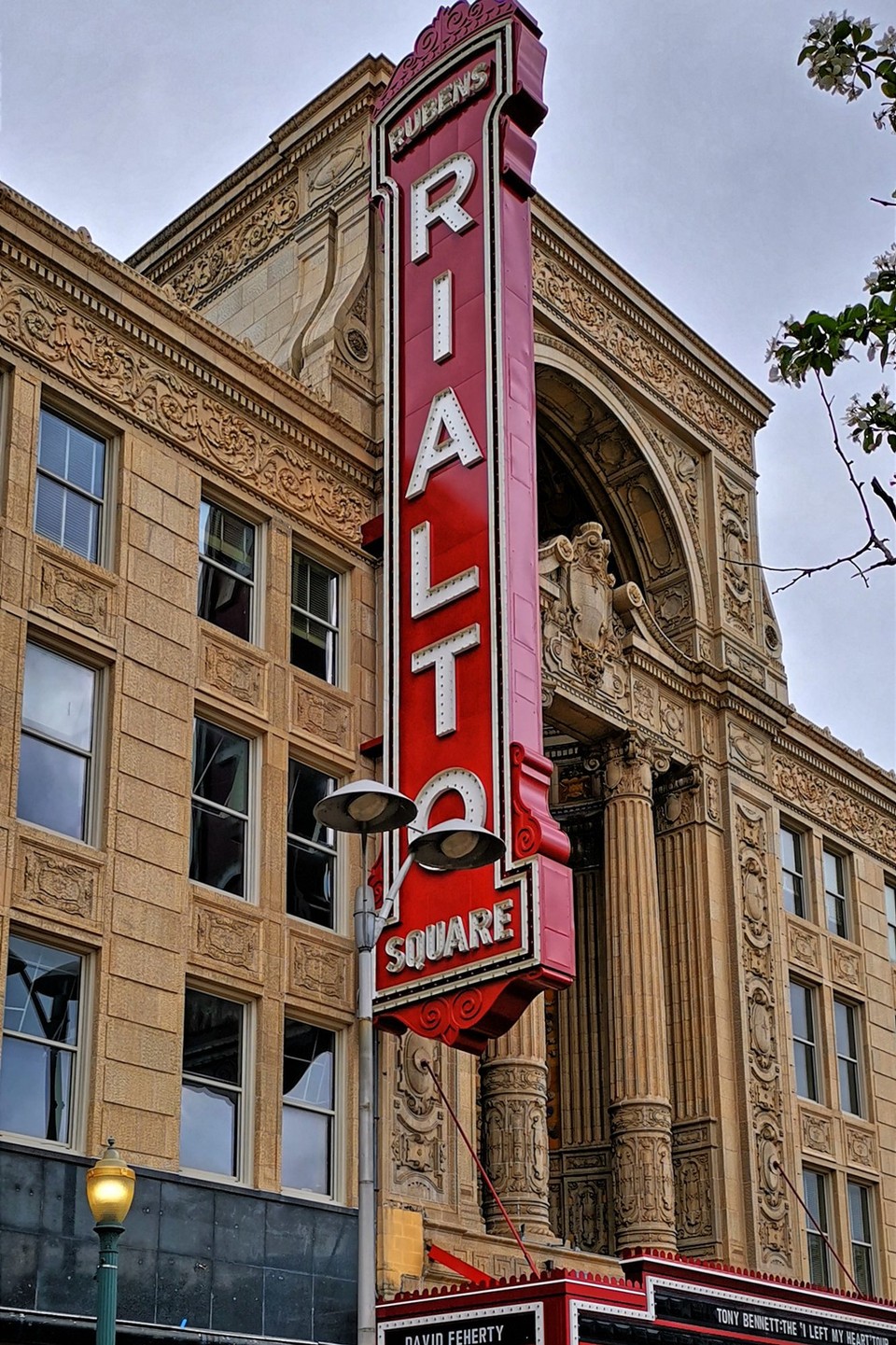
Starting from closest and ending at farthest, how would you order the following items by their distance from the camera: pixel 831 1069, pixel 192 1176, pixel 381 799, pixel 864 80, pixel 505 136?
pixel 864 80 < pixel 381 799 < pixel 192 1176 < pixel 505 136 < pixel 831 1069

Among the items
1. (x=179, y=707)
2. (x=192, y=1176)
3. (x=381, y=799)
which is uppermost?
(x=179, y=707)

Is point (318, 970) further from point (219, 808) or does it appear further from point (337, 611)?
point (337, 611)

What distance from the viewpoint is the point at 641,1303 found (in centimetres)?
2094

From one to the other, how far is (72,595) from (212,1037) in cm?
524

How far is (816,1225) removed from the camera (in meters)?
30.3

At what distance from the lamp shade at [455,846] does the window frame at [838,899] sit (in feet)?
67.9

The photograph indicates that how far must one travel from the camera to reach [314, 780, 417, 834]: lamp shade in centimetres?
1455

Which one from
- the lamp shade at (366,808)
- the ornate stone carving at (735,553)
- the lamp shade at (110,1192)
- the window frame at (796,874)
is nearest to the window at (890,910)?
the window frame at (796,874)

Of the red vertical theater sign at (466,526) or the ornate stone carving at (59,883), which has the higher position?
the red vertical theater sign at (466,526)

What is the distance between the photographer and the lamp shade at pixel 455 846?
14.9 meters

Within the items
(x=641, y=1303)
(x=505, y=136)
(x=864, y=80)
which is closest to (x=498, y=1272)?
(x=641, y=1303)

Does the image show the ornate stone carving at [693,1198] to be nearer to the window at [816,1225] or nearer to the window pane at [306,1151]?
the window at [816,1225]

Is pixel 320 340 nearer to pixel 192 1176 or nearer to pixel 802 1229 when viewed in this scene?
pixel 192 1176

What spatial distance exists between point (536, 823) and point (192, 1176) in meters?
5.33
